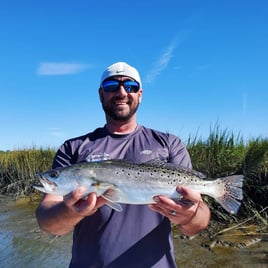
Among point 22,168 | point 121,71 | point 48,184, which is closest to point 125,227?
point 48,184

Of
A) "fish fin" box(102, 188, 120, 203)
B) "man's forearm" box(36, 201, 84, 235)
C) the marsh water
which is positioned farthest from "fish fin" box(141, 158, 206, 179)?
the marsh water

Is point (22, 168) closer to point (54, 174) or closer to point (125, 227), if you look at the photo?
point (54, 174)

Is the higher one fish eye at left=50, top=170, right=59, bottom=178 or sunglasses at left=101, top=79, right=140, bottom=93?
sunglasses at left=101, top=79, right=140, bottom=93

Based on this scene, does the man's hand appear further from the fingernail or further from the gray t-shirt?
the gray t-shirt

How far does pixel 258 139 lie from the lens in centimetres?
1073

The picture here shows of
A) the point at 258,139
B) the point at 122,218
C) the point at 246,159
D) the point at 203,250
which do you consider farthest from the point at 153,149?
the point at 258,139

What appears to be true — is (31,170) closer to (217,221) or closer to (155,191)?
(217,221)

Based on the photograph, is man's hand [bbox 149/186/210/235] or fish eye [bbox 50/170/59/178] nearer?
man's hand [bbox 149/186/210/235]

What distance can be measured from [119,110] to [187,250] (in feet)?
16.2

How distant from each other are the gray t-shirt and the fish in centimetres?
14

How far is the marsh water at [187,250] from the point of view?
6934mm

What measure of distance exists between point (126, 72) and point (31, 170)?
44.8 ft

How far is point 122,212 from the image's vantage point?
3.08 metres

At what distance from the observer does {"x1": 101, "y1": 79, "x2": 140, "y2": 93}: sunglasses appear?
11.5ft
